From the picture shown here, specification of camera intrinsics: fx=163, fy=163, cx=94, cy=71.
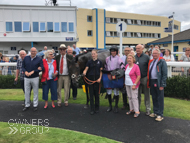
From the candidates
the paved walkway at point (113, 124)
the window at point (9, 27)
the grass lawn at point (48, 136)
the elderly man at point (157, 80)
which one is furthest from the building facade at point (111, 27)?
the grass lawn at point (48, 136)

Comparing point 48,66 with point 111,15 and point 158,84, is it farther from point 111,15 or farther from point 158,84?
point 111,15

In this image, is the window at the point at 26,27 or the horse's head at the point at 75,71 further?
the window at the point at 26,27

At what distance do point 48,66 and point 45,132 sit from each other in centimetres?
234

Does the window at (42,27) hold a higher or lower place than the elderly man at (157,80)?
higher

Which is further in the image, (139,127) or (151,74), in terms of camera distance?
(151,74)

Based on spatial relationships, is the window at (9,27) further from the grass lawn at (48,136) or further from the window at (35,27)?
the grass lawn at (48,136)

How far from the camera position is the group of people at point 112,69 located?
4.50m

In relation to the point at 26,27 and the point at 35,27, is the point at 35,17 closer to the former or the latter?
the point at 35,27

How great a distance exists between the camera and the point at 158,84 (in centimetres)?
433

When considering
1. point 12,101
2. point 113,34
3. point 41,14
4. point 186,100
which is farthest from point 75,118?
point 113,34

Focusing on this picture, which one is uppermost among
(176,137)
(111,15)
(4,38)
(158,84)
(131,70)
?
(111,15)

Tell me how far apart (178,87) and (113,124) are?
12.3 ft

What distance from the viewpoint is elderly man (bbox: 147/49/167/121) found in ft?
14.2

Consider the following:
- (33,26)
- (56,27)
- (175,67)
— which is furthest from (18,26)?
(175,67)
